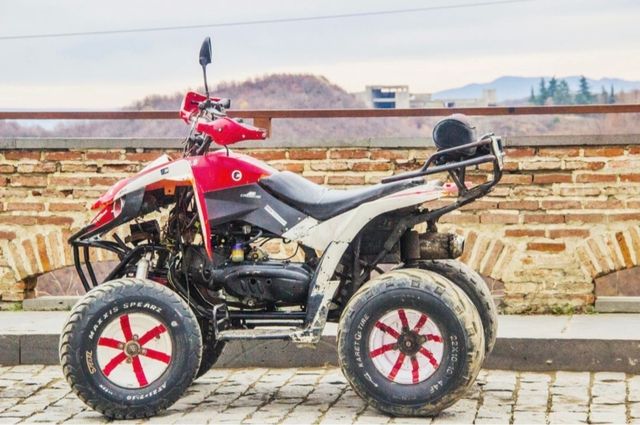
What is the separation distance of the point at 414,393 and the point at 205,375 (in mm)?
1899

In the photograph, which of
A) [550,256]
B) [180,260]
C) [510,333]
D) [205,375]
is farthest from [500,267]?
[180,260]

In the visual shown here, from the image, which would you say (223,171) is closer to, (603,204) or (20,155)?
(603,204)

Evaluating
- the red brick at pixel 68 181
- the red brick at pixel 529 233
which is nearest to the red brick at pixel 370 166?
the red brick at pixel 529 233

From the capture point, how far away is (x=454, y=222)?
34.1 feet

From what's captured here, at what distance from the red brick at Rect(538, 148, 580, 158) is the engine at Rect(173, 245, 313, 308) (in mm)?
3183

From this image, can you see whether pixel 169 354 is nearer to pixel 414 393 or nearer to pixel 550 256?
pixel 414 393

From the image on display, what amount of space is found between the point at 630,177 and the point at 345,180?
2.01 m

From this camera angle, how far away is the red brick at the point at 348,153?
34.6 ft

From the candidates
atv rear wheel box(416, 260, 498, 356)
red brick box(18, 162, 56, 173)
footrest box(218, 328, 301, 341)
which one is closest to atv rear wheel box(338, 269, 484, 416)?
footrest box(218, 328, 301, 341)

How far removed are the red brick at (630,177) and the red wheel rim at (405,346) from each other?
352 cm

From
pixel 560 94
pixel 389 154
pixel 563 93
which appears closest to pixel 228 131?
pixel 389 154

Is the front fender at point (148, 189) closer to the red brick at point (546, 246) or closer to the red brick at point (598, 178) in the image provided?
the red brick at point (546, 246)

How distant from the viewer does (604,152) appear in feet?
33.4

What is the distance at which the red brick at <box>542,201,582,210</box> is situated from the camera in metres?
10.2
